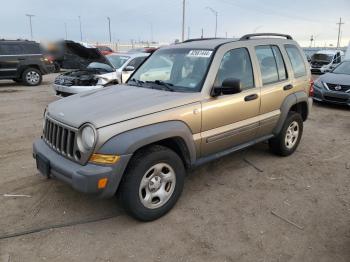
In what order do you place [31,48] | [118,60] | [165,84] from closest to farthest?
[165,84] < [118,60] < [31,48]

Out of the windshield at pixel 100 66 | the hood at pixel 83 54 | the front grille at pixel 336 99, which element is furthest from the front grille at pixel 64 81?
the front grille at pixel 336 99

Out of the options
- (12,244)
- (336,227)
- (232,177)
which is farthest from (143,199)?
(336,227)

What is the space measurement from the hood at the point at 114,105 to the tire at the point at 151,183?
16.6 inches

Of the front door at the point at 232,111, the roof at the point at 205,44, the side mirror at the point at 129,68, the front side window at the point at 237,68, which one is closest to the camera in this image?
the front door at the point at 232,111

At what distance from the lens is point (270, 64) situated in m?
4.91

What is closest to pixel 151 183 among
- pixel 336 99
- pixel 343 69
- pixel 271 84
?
pixel 271 84

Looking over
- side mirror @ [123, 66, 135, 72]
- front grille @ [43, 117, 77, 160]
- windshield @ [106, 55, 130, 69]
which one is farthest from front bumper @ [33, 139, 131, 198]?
windshield @ [106, 55, 130, 69]

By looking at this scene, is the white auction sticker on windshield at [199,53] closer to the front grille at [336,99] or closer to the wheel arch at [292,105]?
the wheel arch at [292,105]

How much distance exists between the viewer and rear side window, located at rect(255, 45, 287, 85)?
4711mm

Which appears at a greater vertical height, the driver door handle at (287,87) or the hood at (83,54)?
the hood at (83,54)

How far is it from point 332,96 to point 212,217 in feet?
25.6

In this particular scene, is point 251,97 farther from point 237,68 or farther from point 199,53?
point 199,53

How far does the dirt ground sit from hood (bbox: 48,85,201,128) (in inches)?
42.3

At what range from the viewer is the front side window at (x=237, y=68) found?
4.16 meters
